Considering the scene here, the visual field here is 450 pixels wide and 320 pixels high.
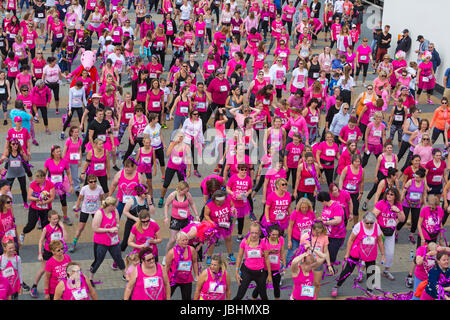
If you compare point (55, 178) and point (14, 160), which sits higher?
point (14, 160)

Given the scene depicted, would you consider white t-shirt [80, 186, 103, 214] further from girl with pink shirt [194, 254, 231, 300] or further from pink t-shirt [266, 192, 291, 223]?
girl with pink shirt [194, 254, 231, 300]

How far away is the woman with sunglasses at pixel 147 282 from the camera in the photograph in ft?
25.3

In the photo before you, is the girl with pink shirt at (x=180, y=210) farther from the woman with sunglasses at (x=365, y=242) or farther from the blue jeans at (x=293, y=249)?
the woman with sunglasses at (x=365, y=242)

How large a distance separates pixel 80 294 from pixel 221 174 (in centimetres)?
612

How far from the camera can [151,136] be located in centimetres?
1217

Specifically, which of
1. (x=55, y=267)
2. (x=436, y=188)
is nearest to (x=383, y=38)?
(x=436, y=188)

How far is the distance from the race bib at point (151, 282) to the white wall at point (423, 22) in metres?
14.0

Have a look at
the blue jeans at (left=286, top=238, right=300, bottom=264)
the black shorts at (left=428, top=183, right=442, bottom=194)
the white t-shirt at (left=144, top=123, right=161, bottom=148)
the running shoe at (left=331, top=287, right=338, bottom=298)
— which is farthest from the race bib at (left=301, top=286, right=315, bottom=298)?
the white t-shirt at (left=144, top=123, right=161, bottom=148)

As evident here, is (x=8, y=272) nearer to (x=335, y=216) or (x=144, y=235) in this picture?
(x=144, y=235)

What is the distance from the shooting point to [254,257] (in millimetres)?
8617

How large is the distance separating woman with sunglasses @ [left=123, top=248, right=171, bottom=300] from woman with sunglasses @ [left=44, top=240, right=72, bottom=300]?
1125 millimetres

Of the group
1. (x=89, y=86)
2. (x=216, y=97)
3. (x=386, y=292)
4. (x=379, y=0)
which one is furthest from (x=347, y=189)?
(x=379, y=0)

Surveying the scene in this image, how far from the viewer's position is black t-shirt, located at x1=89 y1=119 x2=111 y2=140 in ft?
41.2
